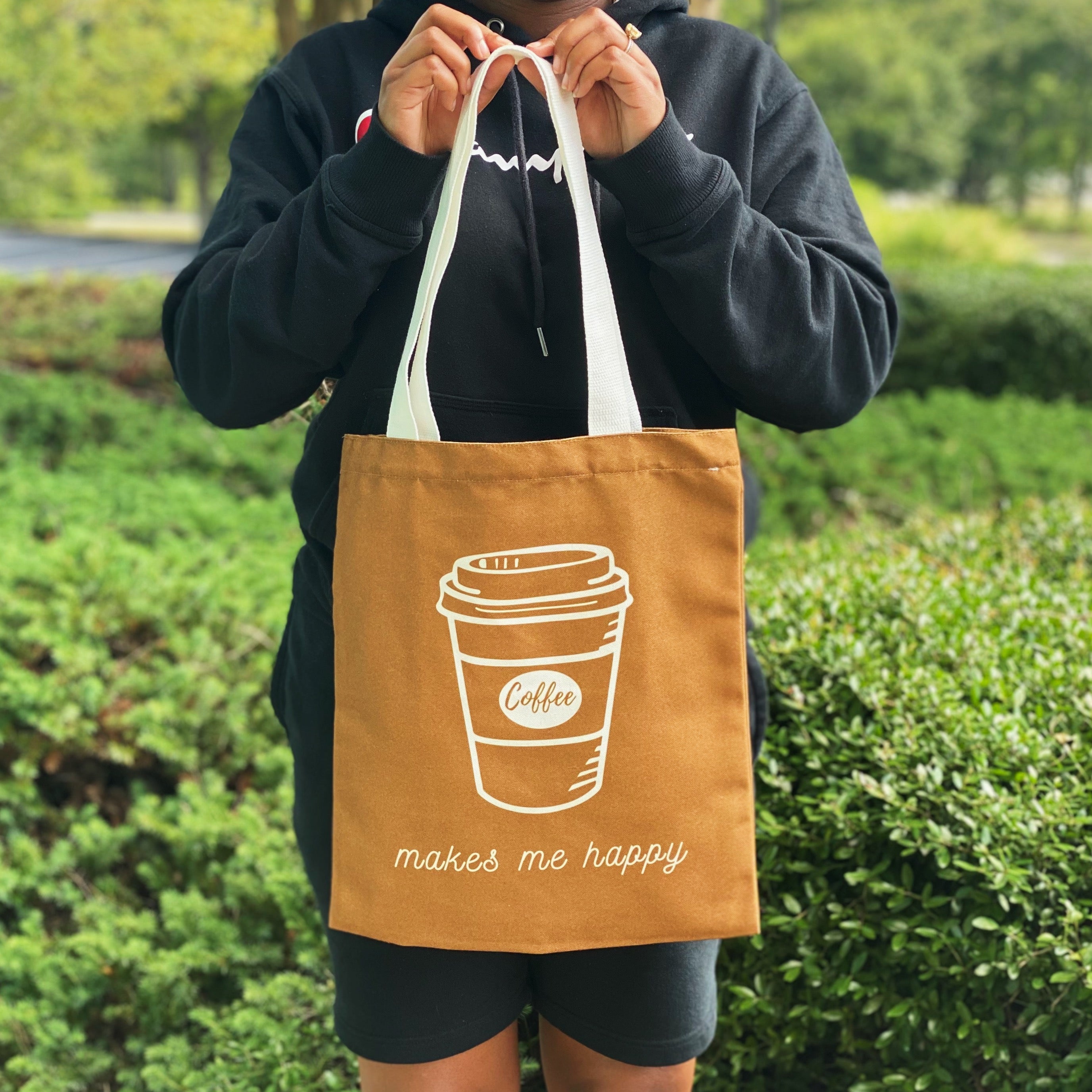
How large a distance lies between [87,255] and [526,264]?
2674 centimetres

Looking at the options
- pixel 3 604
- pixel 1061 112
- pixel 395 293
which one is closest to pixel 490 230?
pixel 395 293

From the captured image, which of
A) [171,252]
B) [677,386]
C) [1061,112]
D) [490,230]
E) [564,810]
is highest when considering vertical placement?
[490,230]

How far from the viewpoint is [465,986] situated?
1.35 m

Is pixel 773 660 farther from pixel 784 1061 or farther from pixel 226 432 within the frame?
pixel 226 432

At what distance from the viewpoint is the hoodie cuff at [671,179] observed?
117 centimetres

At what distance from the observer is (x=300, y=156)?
4.72 feet

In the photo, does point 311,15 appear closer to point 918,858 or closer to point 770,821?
point 770,821

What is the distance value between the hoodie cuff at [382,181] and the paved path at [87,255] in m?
20.2

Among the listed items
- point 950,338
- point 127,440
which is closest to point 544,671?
point 127,440

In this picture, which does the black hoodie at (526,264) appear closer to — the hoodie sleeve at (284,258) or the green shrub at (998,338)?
the hoodie sleeve at (284,258)

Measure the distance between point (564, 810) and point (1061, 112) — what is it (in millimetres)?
38388

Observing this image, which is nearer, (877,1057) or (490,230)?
(490,230)

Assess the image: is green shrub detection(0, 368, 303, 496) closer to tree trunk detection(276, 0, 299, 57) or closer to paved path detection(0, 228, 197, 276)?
tree trunk detection(276, 0, 299, 57)

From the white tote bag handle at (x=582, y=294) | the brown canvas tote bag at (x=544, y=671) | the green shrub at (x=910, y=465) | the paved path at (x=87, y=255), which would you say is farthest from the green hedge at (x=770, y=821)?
the paved path at (x=87, y=255)
